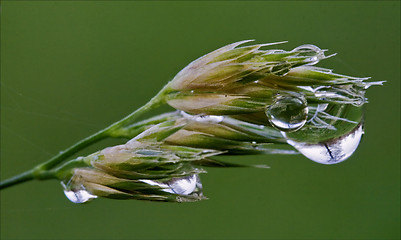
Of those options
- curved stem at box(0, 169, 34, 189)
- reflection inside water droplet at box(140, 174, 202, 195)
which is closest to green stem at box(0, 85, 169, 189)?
curved stem at box(0, 169, 34, 189)

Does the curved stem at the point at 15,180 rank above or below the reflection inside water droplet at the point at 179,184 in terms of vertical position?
below

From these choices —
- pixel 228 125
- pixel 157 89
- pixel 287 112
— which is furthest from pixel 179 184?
pixel 157 89

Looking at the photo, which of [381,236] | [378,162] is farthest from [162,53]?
[381,236]

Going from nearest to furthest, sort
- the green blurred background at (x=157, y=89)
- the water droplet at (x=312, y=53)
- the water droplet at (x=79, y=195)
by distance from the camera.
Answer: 1. the water droplet at (x=312, y=53)
2. the water droplet at (x=79, y=195)
3. the green blurred background at (x=157, y=89)

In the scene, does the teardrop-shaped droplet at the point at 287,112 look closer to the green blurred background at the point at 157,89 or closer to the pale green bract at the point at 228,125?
the pale green bract at the point at 228,125

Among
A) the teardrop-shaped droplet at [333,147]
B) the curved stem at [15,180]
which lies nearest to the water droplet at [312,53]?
the teardrop-shaped droplet at [333,147]

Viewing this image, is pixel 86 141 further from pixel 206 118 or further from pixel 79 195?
pixel 206 118

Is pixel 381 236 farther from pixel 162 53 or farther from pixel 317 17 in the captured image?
pixel 162 53
